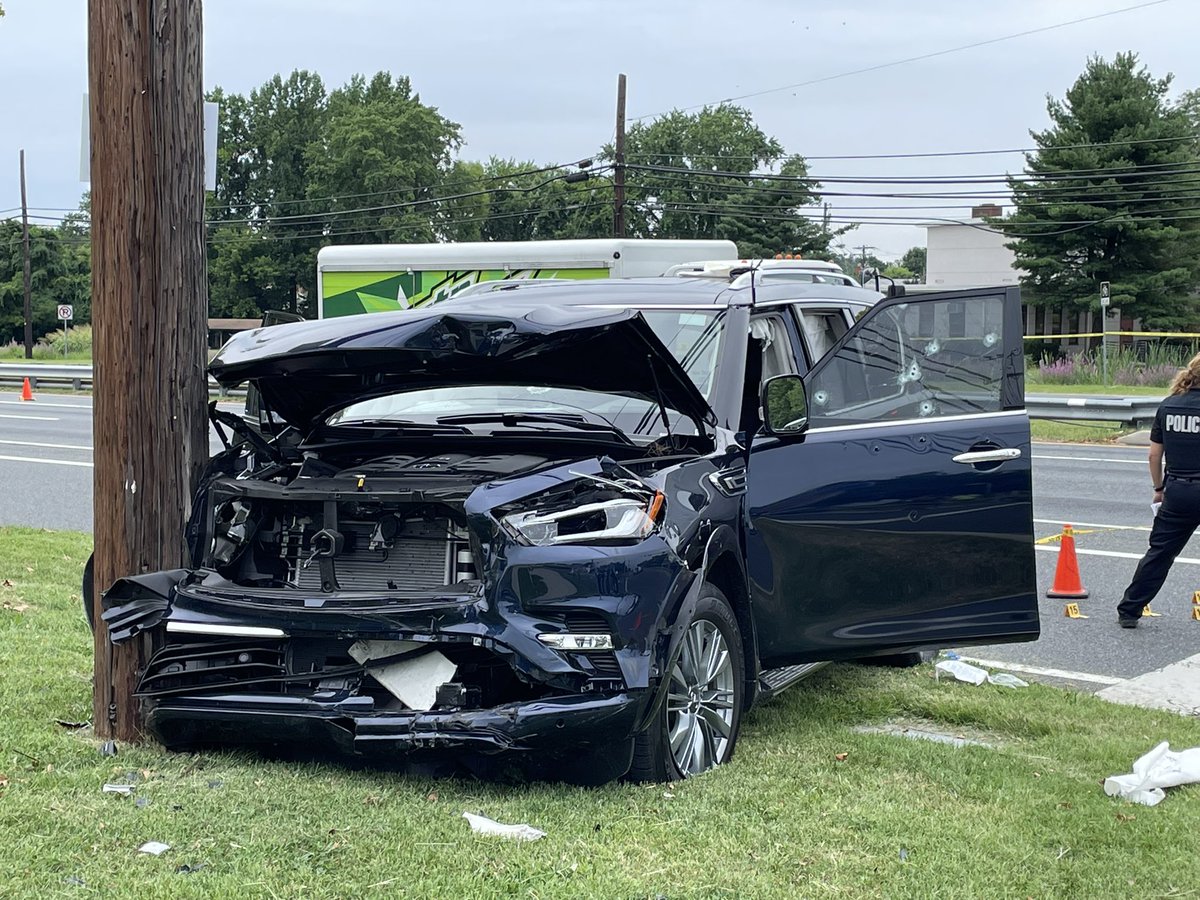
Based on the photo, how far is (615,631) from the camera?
4215mm

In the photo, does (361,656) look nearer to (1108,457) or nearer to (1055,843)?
(1055,843)

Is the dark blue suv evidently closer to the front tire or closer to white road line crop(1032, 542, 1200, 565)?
the front tire

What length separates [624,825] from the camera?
13.4ft

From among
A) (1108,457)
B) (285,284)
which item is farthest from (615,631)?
(285,284)

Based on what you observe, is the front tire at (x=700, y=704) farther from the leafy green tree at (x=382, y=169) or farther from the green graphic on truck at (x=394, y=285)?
the leafy green tree at (x=382, y=169)

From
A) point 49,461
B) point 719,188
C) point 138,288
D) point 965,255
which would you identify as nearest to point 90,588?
point 138,288

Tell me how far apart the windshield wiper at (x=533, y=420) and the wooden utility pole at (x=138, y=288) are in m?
1.09

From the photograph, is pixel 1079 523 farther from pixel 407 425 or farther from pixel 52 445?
pixel 52 445

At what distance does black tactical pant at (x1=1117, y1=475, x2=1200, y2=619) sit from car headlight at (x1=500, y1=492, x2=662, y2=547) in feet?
15.4

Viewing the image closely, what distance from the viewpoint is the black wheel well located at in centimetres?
496

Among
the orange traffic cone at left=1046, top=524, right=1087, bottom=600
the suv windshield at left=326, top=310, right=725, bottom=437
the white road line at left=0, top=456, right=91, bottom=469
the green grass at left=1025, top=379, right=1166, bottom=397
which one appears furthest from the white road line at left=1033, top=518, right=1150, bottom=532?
the green grass at left=1025, top=379, right=1166, bottom=397

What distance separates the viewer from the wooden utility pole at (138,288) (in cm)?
485

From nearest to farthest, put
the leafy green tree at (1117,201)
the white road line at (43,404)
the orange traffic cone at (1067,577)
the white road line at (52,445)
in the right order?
1. the orange traffic cone at (1067,577)
2. the white road line at (52,445)
3. the white road line at (43,404)
4. the leafy green tree at (1117,201)

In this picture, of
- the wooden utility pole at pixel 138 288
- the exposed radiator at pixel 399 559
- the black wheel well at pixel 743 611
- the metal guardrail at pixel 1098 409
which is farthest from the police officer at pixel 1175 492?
the metal guardrail at pixel 1098 409
